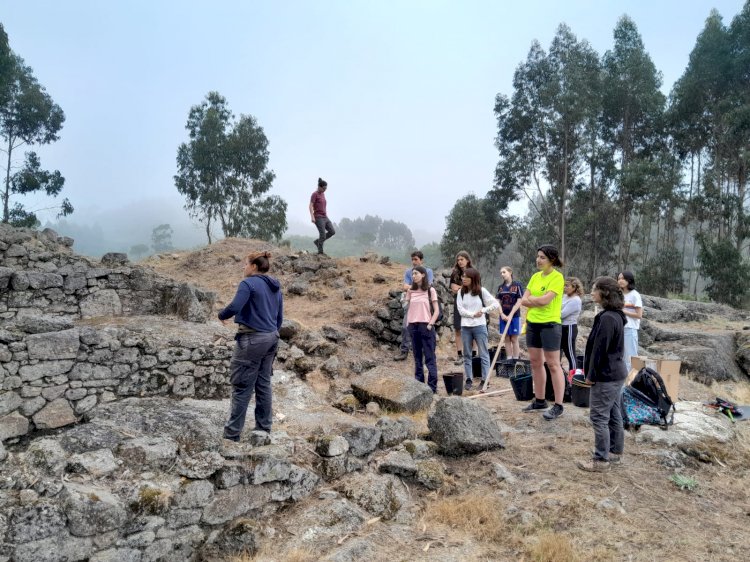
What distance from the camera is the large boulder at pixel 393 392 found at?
589 centimetres

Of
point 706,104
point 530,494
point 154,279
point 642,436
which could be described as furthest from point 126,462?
point 706,104

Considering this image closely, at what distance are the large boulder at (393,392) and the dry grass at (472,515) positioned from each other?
1.98 metres

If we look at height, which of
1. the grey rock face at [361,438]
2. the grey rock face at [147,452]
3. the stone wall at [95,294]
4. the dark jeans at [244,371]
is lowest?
the grey rock face at [361,438]

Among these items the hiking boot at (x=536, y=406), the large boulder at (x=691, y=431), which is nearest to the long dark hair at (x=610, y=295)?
the large boulder at (x=691, y=431)

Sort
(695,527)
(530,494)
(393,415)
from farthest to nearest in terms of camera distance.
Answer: (393,415) → (530,494) → (695,527)

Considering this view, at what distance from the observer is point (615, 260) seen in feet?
104

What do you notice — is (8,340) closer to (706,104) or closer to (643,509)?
(643,509)

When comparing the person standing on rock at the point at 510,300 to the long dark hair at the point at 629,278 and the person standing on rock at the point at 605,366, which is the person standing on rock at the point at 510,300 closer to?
the long dark hair at the point at 629,278

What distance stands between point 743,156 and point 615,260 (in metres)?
8.93

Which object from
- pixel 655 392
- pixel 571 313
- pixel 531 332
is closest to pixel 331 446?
pixel 531 332

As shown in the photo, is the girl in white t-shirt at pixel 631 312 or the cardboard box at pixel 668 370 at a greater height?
the girl in white t-shirt at pixel 631 312

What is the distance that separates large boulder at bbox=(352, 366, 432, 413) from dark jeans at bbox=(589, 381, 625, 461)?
2179 millimetres

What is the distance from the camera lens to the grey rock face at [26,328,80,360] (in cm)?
488

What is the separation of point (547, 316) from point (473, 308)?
4.91ft
